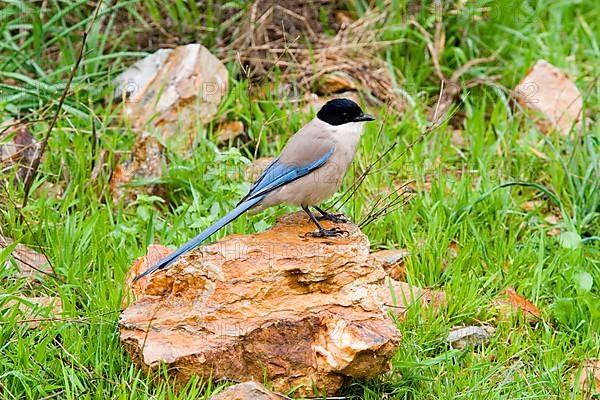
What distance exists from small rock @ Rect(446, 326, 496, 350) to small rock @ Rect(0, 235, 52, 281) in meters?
2.15

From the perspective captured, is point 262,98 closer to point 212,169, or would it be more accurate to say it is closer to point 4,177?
point 212,169

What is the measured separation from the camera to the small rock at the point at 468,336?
4.79 m

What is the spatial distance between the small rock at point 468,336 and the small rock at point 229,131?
2366 millimetres

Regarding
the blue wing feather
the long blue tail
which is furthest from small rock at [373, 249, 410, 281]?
the long blue tail

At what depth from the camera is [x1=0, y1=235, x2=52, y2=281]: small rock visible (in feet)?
16.4

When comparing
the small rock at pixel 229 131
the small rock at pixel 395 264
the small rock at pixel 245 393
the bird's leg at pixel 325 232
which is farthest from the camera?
the small rock at pixel 229 131

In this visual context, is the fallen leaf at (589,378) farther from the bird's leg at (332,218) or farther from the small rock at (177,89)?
the small rock at (177,89)

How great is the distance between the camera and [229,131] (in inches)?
258

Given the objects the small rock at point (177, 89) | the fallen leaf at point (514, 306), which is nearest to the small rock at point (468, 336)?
the fallen leaf at point (514, 306)

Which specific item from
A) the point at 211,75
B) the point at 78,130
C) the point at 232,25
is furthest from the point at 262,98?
the point at 78,130

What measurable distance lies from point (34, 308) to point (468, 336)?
2189 millimetres

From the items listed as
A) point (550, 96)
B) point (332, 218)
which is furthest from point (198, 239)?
point (550, 96)

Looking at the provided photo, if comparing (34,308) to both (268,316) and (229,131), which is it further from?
(229,131)

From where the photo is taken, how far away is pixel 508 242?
5.68 meters
